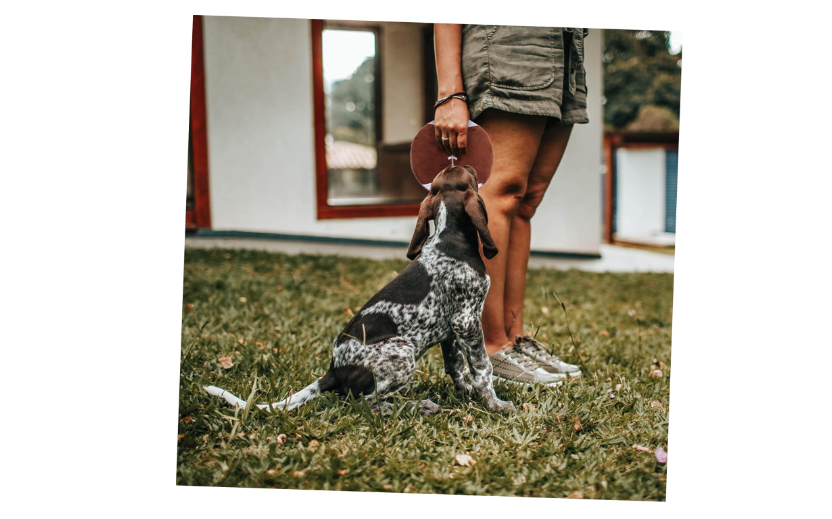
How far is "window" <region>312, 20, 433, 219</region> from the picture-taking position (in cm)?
679

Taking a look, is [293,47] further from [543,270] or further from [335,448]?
[335,448]

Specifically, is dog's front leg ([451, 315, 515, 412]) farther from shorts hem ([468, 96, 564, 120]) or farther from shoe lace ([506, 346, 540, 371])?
shorts hem ([468, 96, 564, 120])

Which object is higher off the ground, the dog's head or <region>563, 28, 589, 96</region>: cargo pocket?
<region>563, 28, 589, 96</region>: cargo pocket

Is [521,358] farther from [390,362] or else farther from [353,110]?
[353,110]

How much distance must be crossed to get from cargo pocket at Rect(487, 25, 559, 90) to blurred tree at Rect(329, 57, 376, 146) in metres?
7.64

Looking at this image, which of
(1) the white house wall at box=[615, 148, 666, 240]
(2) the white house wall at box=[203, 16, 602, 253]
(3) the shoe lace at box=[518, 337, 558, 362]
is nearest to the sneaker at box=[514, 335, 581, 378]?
(3) the shoe lace at box=[518, 337, 558, 362]

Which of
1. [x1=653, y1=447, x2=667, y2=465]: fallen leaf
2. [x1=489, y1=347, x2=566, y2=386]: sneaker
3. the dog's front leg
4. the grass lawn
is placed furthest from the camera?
[x1=489, y1=347, x2=566, y2=386]: sneaker

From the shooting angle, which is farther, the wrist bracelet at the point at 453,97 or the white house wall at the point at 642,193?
the white house wall at the point at 642,193

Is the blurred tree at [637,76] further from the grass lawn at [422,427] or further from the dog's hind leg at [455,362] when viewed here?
the dog's hind leg at [455,362]

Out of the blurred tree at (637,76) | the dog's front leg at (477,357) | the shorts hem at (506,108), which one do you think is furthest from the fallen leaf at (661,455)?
the blurred tree at (637,76)

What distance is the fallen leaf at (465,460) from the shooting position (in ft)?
6.75

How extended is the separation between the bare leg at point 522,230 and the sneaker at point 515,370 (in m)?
0.18

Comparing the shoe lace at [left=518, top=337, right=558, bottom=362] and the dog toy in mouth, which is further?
the shoe lace at [left=518, top=337, right=558, bottom=362]

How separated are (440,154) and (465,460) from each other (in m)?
1.12
